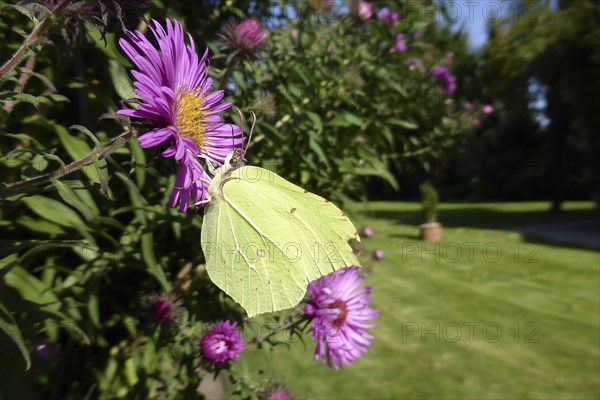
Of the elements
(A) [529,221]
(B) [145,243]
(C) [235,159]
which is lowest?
(B) [145,243]

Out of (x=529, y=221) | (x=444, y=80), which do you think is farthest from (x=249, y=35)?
(x=529, y=221)

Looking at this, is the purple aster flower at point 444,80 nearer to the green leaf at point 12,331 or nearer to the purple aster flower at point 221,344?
the purple aster flower at point 221,344

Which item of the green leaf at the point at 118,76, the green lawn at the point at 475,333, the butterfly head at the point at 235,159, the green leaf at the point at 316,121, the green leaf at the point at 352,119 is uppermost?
the green leaf at the point at 352,119

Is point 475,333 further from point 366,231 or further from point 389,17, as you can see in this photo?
point 389,17

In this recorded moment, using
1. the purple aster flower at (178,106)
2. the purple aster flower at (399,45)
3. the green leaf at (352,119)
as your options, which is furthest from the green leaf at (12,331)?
the purple aster flower at (399,45)

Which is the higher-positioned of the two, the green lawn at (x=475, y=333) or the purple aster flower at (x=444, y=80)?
the purple aster flower at (x=444, y=80)

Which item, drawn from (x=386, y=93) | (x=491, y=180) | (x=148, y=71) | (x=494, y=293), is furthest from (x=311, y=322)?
(x=491, y=180)

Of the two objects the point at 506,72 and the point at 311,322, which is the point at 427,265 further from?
the point at 506,72
